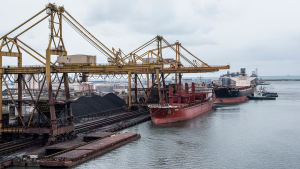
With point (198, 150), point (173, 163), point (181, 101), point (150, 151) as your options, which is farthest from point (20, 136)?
point (181, 101)

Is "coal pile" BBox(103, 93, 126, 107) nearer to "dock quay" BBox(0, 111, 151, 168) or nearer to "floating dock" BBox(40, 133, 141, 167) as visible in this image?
"dock quay" BBox(0, 111, 151, 168)

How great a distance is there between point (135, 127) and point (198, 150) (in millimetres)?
12644

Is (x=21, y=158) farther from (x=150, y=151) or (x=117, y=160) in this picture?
(x=150, y=151)

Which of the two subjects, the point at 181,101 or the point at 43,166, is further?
the point at 181,101

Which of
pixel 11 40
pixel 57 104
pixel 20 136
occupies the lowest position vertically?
pixel 20 136

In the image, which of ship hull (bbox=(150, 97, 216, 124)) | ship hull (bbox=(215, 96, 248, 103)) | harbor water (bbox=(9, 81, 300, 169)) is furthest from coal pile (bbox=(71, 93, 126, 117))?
ship hull (bbox=(215, 96, 248, 103))

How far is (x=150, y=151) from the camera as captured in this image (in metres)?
23.8

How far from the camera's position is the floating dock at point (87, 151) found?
19156 mm

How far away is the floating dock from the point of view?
62.8 ft

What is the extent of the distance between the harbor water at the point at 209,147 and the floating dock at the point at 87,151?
47cm

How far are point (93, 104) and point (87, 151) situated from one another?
21700mm

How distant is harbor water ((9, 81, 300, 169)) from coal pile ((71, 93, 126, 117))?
835 cm

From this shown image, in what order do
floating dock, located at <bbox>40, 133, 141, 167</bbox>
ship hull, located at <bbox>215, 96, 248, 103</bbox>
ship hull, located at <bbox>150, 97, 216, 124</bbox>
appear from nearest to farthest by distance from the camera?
floating dock, located at <bbox>40, 133, 141, 167</bbox>
ship hull, located at <bbox>150, 97, 216, 124</bbox>
ship hull, located at <bbox>215, 96, 248, 103</bbox>

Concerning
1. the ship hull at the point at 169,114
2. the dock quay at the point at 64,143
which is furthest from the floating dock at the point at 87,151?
the ship hull at the point at 169,114
